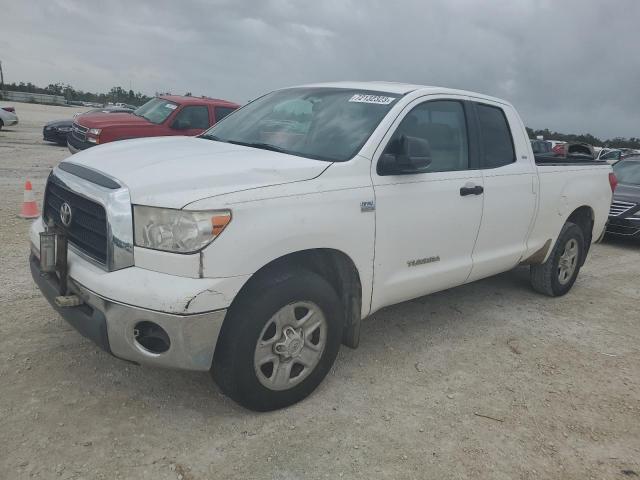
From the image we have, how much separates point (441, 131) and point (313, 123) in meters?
0.98

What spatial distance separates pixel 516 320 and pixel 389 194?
2.21 metres

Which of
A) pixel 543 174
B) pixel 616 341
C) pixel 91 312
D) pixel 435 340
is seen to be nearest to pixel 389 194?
pixel 435 340

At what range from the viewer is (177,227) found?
2.60 m

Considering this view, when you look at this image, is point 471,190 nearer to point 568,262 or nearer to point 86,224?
point 568,262

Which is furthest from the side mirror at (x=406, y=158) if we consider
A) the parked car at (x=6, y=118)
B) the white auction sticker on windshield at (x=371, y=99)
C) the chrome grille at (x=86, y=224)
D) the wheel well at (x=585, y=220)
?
the parked car at (x=6, y=118)

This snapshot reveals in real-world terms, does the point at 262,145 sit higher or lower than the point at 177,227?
higher

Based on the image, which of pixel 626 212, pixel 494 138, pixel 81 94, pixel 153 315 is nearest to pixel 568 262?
pixel 494 138

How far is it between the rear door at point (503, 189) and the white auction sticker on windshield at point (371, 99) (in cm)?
96

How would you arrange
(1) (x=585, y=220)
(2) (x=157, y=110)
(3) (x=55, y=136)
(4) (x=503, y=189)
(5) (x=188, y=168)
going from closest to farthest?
(5) (x=188, y=168), (4) (x=503, y=189), (1) (x=585, y=220), (2) (x=157, y=110), (3) (x=55, y=136)

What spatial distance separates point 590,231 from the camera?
5703 mm

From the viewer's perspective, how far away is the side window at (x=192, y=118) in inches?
423

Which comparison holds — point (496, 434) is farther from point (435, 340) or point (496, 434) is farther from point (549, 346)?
point (549, 346)

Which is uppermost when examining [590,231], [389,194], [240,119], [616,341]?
[240,119]

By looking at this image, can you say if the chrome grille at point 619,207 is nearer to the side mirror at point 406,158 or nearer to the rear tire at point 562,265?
the rear tire at point 562,265
